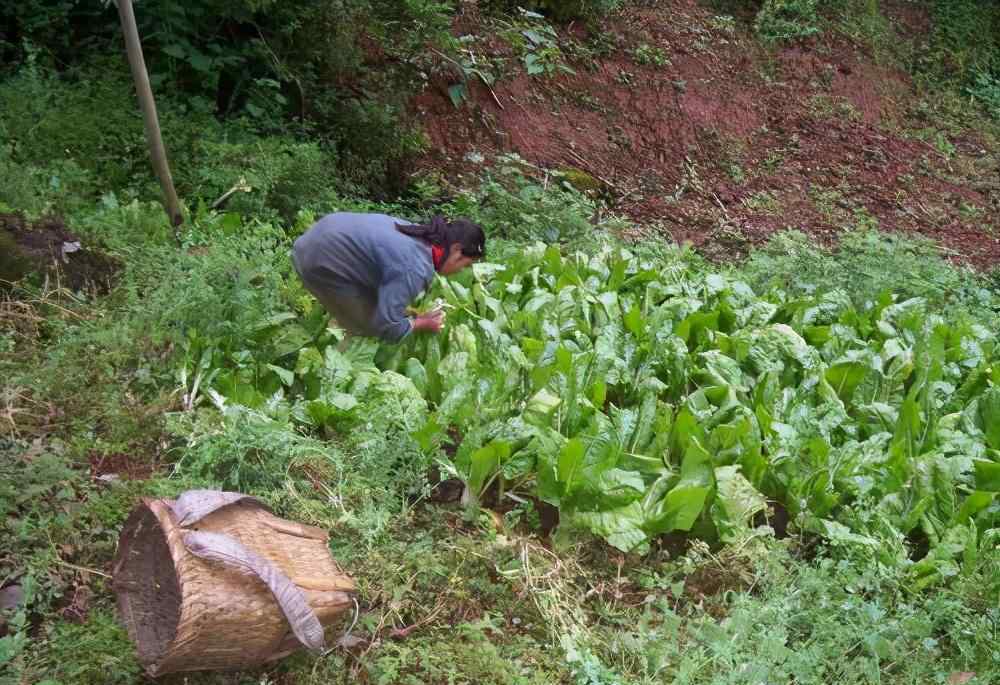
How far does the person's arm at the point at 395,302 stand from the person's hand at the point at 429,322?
30 centimetres

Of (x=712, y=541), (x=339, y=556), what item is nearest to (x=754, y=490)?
(x=712, y=541)

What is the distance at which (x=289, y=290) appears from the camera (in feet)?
17.9

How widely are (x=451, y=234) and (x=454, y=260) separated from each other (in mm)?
138

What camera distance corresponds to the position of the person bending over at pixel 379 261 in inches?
183

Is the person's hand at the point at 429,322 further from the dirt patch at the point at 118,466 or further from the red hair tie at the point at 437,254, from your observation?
the dirt patch at the point at 118,466

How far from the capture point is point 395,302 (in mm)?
4641

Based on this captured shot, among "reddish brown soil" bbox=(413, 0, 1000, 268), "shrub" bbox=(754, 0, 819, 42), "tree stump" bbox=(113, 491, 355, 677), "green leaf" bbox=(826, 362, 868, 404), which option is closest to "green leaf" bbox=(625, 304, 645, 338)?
"green leaf" bbox=(826, 362, 868, 404)

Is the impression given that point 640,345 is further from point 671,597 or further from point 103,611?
point 103,611

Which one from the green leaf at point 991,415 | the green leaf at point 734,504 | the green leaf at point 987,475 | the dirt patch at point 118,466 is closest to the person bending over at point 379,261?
the dirt patch at point 118,466

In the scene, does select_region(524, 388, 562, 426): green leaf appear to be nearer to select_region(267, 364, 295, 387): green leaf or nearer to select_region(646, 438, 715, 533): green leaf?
select_region(646, 438, 715, 533): green leaf

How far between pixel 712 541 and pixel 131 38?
443cm

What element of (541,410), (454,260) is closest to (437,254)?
(454,260)

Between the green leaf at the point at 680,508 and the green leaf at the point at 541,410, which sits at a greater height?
the green leaf at the point at 541,410

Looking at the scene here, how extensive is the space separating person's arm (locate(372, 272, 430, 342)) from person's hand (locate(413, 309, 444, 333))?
30cm
